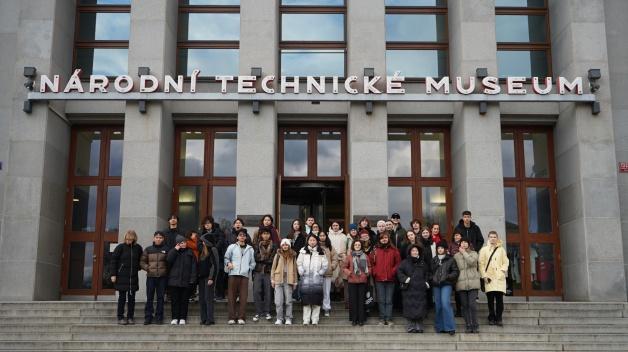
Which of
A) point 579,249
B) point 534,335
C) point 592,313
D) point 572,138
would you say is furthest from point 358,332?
point 572,138

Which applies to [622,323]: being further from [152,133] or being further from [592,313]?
[152,133]

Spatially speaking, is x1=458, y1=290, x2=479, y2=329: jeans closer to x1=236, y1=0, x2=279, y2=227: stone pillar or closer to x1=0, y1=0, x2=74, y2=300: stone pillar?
x1=236, y1=0, x2=279, y2=227: stone pillar

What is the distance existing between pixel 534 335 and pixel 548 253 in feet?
22.2

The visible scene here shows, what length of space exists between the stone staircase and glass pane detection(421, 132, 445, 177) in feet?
20.1

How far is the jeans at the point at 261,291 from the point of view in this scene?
50.3 ft

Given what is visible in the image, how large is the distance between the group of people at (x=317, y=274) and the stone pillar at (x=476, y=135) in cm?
367

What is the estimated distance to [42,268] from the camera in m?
19.0

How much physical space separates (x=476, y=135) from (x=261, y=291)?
7.93 meters

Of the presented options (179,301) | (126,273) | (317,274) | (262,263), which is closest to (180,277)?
(179,301)

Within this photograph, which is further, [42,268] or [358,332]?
[42,268]

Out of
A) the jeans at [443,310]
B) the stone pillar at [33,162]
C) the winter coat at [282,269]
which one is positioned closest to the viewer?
A: the jeans at [443,310]

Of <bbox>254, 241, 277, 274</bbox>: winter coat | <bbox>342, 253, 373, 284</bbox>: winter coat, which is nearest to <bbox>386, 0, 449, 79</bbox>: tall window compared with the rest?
<bbox>342, 253, 373, 284</bbox>: winter coat

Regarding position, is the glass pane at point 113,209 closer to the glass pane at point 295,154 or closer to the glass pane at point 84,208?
the glass pane at point 84,208

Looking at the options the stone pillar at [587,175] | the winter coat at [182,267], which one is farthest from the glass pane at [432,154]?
the winter coat at [182,267]
